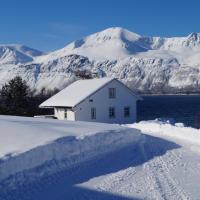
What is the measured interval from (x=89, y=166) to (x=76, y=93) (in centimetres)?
3086

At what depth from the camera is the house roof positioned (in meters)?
46.2

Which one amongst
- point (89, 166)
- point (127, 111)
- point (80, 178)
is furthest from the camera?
point (127, 111)

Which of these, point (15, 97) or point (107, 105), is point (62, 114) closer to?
point (107, 105)

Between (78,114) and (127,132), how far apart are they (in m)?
20.4

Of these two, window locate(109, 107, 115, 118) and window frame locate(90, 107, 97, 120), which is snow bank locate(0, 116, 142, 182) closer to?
window frame locate(90, 107, 97, 120)

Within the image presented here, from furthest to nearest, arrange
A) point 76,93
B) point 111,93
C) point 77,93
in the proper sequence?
point 76,93 → point 77,93 → point 111,93

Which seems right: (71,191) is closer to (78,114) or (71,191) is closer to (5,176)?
(5,176)

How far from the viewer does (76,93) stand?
48812 mm

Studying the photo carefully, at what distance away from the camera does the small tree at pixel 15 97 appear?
181 feet

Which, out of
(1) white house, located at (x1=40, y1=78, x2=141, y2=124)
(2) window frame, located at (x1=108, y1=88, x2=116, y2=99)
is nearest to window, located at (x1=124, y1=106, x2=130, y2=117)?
(1) white house, located at (x1=40, y1=78, x2=141, y2=124)

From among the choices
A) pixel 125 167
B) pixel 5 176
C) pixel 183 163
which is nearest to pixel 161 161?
pixel 183 163

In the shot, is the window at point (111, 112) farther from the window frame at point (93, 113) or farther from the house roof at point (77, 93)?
the house roof at point (77, 93)

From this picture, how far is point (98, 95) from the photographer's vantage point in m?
47.1

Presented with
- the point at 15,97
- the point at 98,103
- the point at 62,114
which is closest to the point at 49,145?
the point at 98,103
